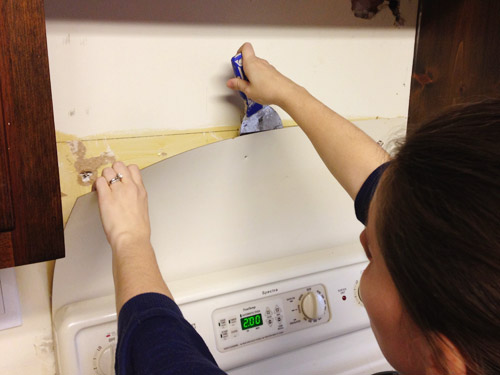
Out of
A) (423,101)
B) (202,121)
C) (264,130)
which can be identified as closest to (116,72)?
(202,121)

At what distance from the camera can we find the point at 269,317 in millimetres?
783

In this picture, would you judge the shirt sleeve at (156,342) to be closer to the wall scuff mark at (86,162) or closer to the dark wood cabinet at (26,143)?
Result: the dark wood cabinet at (26,143)

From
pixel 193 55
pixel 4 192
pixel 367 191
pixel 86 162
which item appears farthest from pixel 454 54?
pixel 4 192

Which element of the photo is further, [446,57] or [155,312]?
[446,57]

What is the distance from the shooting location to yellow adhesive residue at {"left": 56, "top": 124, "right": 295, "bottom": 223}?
0.71 m

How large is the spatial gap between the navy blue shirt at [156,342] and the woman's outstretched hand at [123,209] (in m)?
0.09

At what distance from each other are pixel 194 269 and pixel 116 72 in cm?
37

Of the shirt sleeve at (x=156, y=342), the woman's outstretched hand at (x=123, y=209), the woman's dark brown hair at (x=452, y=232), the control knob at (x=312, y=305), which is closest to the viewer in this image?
the woman's dark brown hair at (x=452, y=232)

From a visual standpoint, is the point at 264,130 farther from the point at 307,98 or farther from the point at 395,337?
the point at 395,337

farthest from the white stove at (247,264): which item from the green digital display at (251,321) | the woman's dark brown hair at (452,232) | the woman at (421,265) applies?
the woman's dark brown hair at (452,232)

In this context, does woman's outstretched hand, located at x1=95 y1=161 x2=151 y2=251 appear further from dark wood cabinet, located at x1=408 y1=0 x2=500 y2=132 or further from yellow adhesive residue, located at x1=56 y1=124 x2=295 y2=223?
dark wood cabinet, located at x1=408 y1=0 x2=500 y2=132

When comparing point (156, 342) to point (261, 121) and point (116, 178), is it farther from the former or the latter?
point (261, 121)

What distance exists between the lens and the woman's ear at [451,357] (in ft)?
1.31

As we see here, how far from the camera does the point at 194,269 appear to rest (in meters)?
0.80
